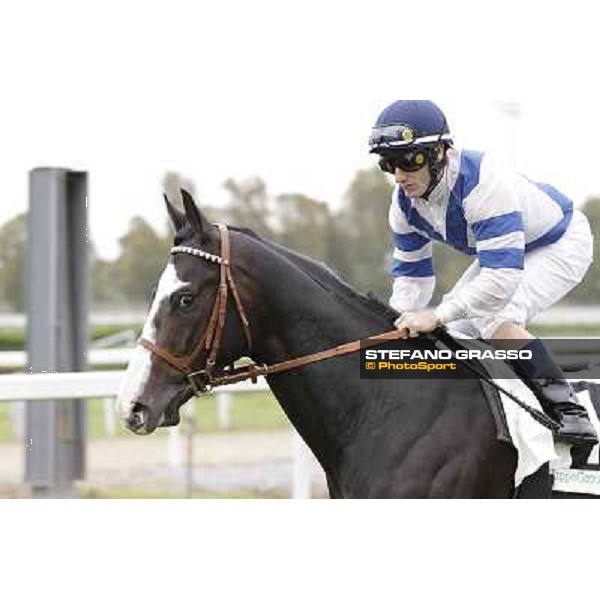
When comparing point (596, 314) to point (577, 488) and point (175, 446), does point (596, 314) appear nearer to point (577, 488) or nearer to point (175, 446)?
point (175, 446)

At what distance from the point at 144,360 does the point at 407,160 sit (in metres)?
1.00

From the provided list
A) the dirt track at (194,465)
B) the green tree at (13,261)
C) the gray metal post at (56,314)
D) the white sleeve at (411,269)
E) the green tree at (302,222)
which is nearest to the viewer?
the white sleeve at (411,269)

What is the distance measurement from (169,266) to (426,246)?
3.28 feet

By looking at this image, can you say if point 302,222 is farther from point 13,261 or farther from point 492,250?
point 492,250

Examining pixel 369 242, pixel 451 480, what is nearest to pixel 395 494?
pixel 451 480

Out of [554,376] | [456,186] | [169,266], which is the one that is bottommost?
[554,376]

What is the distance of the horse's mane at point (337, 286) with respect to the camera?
387cm

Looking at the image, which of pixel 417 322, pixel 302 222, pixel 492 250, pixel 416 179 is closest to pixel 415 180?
pixel 416 179

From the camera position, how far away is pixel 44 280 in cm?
725

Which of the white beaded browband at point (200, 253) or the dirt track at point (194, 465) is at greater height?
the white beaded browband at point (200, 253)

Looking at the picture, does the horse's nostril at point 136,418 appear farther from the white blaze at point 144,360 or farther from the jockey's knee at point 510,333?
the jockey's knee at point 510,333

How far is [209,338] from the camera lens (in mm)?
3643

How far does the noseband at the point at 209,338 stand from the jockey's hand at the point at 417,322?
1.66 feet

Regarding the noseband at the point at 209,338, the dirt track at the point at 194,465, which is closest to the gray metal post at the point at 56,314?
the dirt track at the point at 194,465
